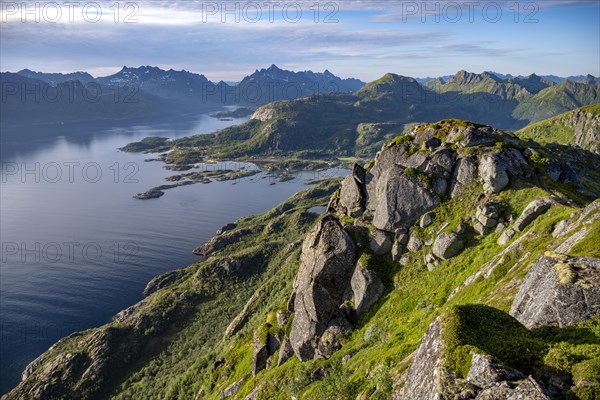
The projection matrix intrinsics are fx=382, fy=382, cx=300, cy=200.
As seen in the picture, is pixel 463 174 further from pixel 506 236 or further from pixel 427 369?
pixel 427 369

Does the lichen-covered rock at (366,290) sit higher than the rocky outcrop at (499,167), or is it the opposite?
the rocky outcrop at (499,167)

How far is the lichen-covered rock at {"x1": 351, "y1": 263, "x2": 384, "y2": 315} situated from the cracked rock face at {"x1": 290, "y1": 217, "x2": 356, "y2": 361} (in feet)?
8.66

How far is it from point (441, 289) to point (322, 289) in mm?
16880

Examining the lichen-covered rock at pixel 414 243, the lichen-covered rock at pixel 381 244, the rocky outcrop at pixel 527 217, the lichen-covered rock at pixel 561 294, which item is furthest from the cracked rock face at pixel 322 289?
the lichen-covered rock at pixel 561 294

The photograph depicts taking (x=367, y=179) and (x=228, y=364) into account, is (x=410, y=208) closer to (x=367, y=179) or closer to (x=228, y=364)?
(x=367, y=179)

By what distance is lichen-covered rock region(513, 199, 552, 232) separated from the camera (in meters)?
41.5

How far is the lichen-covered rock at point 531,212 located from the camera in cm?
4150

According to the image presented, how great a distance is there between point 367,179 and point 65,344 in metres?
134

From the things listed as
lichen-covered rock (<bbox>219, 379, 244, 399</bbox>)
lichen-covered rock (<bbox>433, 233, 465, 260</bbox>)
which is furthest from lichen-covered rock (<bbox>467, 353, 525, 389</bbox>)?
lichen-covered rock (<bbox>219, 379, 244, 399</bbox>)

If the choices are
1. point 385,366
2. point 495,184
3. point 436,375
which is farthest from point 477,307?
point 495,184

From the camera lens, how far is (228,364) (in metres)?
76.1

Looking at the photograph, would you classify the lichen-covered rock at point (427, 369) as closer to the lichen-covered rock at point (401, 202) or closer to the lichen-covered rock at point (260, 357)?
the lichen-covered rock at point (401, 202)

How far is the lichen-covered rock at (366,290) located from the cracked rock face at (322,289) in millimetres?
2641

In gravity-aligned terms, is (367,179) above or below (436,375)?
above
